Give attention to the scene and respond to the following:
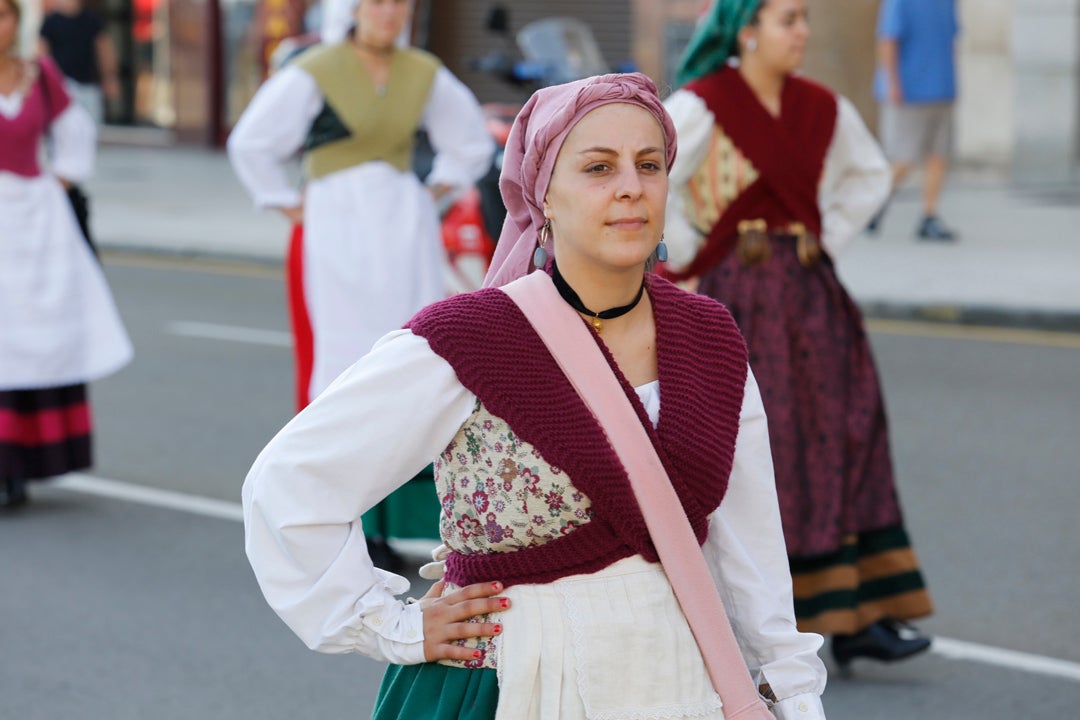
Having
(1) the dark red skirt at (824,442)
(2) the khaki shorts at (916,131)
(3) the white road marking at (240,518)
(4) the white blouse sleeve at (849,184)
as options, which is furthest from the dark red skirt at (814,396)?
(2) the khaki shorts at (916,131)

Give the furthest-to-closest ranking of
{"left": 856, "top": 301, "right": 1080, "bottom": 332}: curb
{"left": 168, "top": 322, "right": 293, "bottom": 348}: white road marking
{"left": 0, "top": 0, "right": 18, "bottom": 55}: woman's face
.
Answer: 1. {"left": 856, "top": 301, "right": 1080, "bottom": 332}: curb
2. {"left": 168, "top": 322, "right": 293, "bottom": 348}: white road marking
3. {"left": 0, "top": 0, "right": 18, "bottom": 55}: woman's face

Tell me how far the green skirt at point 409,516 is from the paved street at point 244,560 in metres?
0.49

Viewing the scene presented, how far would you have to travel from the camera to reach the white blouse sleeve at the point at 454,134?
7.07 metres

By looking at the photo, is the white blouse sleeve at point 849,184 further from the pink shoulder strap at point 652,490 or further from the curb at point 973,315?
the curb at point 973,315

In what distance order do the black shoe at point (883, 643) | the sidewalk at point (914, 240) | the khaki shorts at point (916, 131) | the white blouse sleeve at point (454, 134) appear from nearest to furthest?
the black shoe at point (883, 643), the white blouse sleeve at point (454, 134), the sidewalk at point (914, 240), the khaki shorts at point (916, 131)

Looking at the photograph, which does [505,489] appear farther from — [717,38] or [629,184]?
[717,38]

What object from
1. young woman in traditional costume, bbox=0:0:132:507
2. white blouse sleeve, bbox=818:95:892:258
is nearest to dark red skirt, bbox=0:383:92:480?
young woman in traditional costume, bbox=0:0:132:507

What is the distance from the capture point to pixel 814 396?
5.23 metres

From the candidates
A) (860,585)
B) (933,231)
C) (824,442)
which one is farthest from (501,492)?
(933,231)

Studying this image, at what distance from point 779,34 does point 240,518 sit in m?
3.07

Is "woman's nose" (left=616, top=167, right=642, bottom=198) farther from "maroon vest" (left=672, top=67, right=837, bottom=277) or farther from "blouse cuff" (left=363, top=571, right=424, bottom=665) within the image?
"maroon vest" (left=672, top=67, right=837, bottom=277)

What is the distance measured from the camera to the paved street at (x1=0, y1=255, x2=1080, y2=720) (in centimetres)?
530

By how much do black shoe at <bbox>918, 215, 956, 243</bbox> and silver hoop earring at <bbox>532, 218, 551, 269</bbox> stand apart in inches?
466

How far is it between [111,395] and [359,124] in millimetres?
3591
